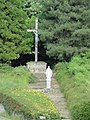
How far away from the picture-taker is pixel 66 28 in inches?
1054

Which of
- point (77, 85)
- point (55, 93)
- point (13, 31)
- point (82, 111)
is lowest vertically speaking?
point (55, 93)

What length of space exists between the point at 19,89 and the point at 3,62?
10675mm

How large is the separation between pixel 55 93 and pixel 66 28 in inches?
313

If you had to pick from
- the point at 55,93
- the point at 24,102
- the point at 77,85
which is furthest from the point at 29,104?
the point at 55,93

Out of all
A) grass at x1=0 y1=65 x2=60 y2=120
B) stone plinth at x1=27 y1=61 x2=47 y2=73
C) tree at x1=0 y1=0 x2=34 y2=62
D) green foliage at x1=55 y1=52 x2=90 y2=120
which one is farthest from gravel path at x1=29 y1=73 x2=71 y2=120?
tree at x1=0 y1=0 x2=34 y2=62

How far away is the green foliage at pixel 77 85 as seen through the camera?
13.7 metres

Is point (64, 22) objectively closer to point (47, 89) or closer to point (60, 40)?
point (60, 40)

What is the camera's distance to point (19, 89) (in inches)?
702

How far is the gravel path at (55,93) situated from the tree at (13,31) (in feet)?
8.89

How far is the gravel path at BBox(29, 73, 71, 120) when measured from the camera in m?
16.0

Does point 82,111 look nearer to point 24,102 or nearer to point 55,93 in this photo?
point 24,102

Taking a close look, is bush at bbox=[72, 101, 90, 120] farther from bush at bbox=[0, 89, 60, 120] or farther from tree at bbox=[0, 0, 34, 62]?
tree at bbox=[0, 0, 34, 62]

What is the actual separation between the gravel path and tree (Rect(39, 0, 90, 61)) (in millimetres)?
2297

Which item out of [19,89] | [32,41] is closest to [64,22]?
[32,41]
